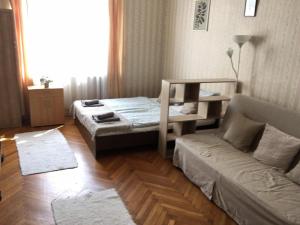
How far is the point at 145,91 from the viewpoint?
5.66 metres

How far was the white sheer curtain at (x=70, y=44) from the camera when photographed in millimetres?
4516

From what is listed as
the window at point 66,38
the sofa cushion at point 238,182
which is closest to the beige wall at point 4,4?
the window at point 66,38

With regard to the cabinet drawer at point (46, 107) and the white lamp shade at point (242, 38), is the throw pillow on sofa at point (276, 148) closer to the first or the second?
the white lamp shade at point (242, 38)

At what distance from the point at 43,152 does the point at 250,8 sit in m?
3.16

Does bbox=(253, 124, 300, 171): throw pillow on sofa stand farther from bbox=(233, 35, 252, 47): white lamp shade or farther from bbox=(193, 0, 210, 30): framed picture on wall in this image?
bbox=(193, 0, 210, 30): framed picture on wall

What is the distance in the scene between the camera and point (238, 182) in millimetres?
2371

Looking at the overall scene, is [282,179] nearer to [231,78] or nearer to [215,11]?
[231,78]

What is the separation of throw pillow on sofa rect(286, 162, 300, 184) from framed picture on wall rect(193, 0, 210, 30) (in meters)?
2.58

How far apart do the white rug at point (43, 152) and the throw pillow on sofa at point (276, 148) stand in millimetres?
2103

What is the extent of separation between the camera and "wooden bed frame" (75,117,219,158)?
3.50 metres

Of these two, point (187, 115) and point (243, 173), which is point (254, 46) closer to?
point (187, 115)

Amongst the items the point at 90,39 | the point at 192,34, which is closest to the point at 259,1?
the point at 192,34

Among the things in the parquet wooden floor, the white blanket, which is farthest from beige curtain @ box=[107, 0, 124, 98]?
the parquet wooden floor

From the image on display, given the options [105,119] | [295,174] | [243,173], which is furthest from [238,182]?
[105,119]
